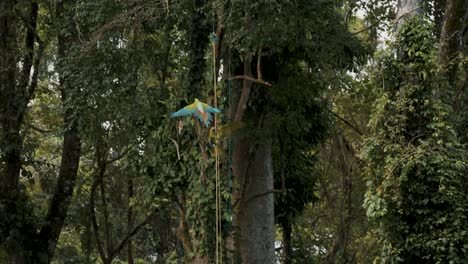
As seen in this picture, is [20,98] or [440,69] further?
[20,98]

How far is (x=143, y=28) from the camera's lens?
804 cm

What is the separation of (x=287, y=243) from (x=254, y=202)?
323cm

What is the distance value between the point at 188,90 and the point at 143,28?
1.01 metres

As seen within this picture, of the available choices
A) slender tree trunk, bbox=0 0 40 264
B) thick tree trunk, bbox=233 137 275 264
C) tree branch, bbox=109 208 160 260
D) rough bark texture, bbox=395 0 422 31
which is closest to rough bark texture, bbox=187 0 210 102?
thick tree trunk, bbox=233 137 275 264

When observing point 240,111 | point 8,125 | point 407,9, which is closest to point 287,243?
point 240,111

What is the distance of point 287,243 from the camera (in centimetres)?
1160

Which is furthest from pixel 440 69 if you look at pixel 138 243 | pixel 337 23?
pixel 138 243

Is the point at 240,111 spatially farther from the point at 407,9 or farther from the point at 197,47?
the point at 407,9

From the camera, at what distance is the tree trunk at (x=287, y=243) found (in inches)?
442

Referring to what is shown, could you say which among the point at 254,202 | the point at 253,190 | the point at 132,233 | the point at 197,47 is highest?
the point at 197,47

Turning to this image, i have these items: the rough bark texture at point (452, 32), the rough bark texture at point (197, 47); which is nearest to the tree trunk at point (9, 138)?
the rough bark texture at point (197, 47)

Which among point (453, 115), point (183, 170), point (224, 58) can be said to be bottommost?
point (183, 170)

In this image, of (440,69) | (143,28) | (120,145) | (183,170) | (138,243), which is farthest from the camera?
(138,243)

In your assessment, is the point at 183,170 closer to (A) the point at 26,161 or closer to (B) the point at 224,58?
(B) the point at 224,58
